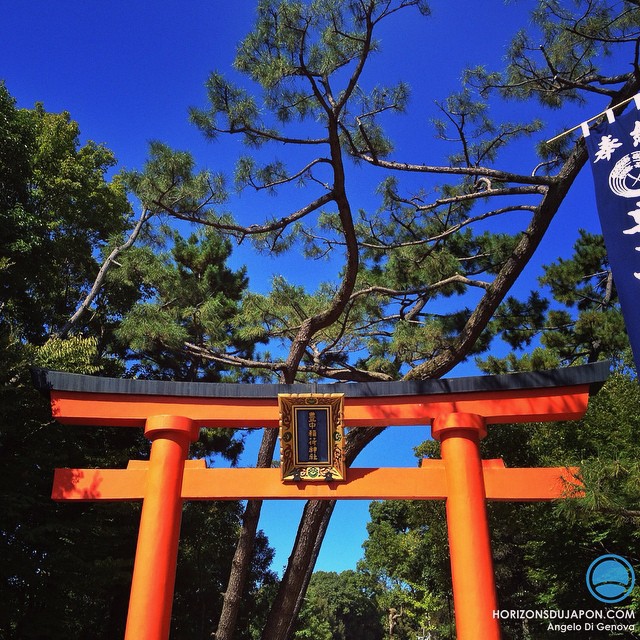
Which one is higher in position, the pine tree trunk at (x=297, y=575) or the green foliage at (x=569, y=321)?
the green foliage at (x=569, y=321)

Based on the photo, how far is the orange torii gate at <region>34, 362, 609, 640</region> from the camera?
4617 mm

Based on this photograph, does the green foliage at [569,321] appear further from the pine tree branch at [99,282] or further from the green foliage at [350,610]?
the green foliage at [350,610]

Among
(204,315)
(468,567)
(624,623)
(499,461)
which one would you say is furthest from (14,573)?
(624,623)

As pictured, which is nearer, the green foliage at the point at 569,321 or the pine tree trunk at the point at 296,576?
the pine tree trunk at the point at 296,576

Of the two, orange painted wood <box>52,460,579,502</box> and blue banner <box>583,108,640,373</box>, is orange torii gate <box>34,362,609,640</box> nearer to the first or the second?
orange painted wood <box>52,460,579,502</box>

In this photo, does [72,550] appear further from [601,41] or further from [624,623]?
[601,41]

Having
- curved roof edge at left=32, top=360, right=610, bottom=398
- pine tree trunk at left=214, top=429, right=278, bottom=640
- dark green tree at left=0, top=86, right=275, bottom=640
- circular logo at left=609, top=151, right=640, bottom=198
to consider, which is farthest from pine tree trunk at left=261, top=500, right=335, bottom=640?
circular logo at left=609, top=151, right=640, bottom=198

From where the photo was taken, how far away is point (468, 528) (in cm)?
474

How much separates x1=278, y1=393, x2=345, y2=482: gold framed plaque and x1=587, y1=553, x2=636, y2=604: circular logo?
2952 mm

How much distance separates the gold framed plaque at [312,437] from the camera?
508cm

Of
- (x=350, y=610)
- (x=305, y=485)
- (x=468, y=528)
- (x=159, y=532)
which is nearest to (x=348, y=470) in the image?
(x=305, y=485)

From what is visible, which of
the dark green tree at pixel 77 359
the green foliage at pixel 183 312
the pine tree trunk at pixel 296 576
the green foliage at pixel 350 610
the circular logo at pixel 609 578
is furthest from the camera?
the green foliage at pixel 350 610

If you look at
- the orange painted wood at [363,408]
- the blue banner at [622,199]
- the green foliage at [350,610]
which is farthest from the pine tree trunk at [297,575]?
the green foliage at [350,610]

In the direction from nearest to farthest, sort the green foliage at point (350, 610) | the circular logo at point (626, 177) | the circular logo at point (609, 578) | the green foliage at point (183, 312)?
the circular logo at point (626, 177), the circular logo at point (609, 578), the green foliage at point (183, 312), the green foliage at point (350, 610)
